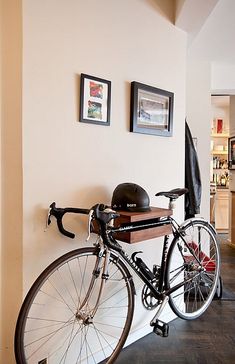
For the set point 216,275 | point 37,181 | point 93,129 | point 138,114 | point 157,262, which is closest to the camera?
point 37,181

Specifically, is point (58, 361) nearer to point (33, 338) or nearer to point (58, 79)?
point (33, 338)

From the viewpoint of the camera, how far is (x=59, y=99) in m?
1.54

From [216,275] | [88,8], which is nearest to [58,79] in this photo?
[88,8]

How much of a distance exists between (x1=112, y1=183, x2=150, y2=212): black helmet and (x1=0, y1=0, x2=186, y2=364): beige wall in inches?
6.7

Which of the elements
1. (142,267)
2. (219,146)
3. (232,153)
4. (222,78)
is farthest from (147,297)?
(219,146)

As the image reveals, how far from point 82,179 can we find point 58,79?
0.56m

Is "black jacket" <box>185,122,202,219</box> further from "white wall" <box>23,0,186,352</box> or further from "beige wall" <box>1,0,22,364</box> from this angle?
"beige wall" <box>1,0,22,364</box>

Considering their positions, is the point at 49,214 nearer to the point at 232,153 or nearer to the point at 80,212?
the point at 80,212

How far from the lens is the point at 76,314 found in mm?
1447

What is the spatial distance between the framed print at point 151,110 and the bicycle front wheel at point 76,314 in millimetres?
929

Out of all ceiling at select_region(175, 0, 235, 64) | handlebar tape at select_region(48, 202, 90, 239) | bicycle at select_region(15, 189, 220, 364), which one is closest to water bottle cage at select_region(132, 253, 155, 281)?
bicycle at select_region(15, 189, 220, 364)

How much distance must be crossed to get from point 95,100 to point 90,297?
1149mm

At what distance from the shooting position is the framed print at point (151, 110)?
6.31ft

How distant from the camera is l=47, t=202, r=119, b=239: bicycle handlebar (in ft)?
4.53
